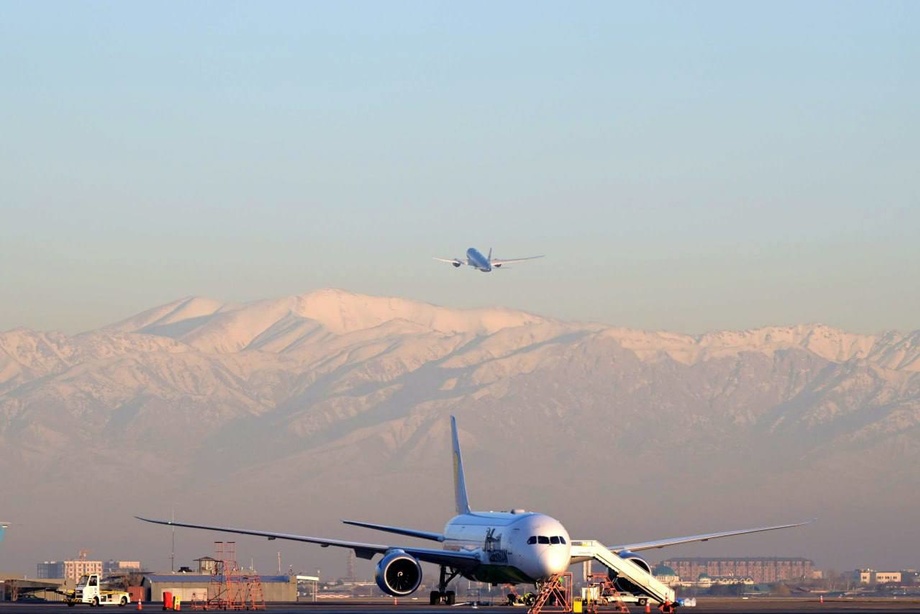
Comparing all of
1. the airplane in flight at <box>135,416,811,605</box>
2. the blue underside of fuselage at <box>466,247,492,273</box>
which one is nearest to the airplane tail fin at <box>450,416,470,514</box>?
the airplane in flight at <box>135,416,811,605</box>

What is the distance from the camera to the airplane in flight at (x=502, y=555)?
8788cm

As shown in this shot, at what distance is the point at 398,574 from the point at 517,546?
35.8 feet

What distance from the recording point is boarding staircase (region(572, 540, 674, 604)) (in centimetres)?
8719

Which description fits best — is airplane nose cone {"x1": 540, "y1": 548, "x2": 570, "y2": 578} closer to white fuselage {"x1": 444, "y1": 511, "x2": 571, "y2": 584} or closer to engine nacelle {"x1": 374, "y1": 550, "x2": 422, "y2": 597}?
white fuselage {"x1": 444, "y1": 511, "x2": 571, "y2": 584}

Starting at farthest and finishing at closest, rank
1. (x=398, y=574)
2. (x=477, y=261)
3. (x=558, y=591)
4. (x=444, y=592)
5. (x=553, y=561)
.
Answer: (x=477, y=261) → (x=444, y=592) → (x=398, y=574) → (x=553, y=561) → (x=558, y=591)

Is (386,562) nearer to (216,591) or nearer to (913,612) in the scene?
(913,612)

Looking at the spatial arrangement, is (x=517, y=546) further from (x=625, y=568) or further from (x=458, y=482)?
(x=458, y=482)

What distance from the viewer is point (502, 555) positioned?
302ft

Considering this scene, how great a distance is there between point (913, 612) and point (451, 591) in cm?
3542

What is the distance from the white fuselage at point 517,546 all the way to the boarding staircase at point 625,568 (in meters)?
1.20

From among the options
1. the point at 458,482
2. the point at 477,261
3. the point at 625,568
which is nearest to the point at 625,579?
the point at 625,568

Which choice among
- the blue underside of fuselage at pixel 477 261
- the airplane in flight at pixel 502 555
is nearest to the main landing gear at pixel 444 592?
the airplane in flight at pixel 502 555

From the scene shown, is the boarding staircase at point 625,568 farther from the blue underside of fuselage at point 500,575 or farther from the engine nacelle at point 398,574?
the engine nacelle at point 398,574

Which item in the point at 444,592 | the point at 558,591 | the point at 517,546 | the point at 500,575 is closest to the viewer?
the point at 558,591
